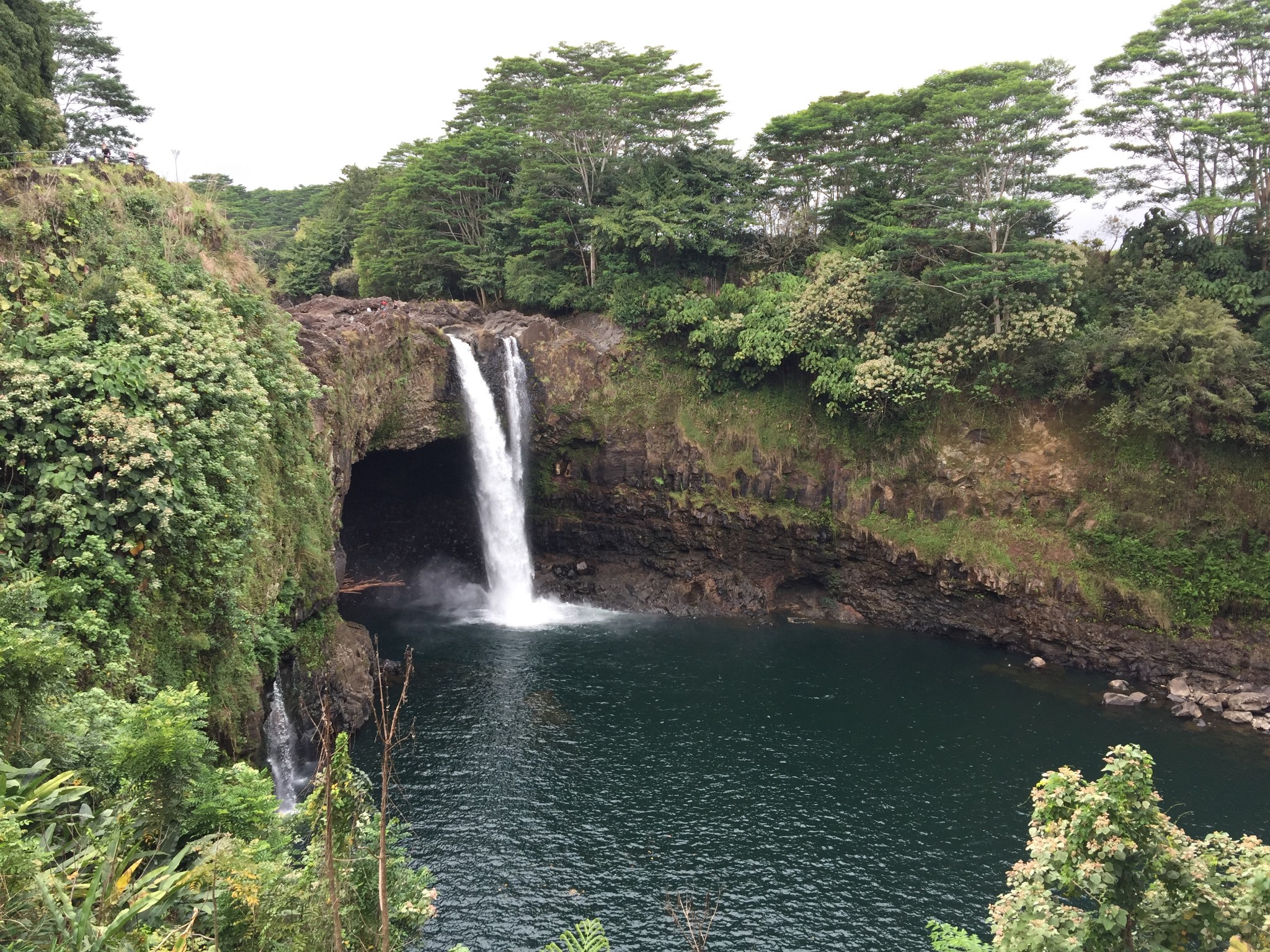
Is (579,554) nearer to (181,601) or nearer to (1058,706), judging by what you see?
(1058,706)

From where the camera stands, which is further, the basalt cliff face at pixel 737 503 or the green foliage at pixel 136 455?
the basalt cliff face at pixel 737 503

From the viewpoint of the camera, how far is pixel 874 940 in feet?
49.5

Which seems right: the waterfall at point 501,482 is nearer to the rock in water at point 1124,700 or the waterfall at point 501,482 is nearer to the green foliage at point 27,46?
the green foliage at point 27,46

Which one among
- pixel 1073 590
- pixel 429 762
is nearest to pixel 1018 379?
pixel 1073 590

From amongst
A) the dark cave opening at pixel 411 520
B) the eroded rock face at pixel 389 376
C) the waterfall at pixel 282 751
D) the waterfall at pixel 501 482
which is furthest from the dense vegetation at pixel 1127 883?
the dark cave opening at pixel 411 520

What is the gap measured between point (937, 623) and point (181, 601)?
2567 cm

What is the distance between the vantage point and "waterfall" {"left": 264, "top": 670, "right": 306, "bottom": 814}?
1731 cm

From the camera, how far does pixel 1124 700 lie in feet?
82.2

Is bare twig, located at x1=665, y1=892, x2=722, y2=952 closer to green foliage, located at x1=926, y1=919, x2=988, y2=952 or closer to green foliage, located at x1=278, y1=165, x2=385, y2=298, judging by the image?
green foliage, located at x1=926, y1=919, x2=988, y2=952

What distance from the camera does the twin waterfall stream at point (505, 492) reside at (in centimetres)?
3161

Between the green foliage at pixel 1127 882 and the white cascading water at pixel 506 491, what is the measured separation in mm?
24260

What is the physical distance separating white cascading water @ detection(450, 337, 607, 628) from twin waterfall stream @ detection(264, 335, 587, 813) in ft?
0.08

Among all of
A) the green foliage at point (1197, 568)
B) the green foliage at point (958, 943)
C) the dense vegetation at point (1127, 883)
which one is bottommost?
the green foliage at point (958, 943)

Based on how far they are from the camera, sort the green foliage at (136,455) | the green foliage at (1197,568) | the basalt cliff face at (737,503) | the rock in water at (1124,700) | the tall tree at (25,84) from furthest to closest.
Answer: the basalt cliff face at (737,503) → the green foliage at (1197,568) → the rock in water at (1124,700) → the tall tree at (25,84) → the green foliage at (136,455)
